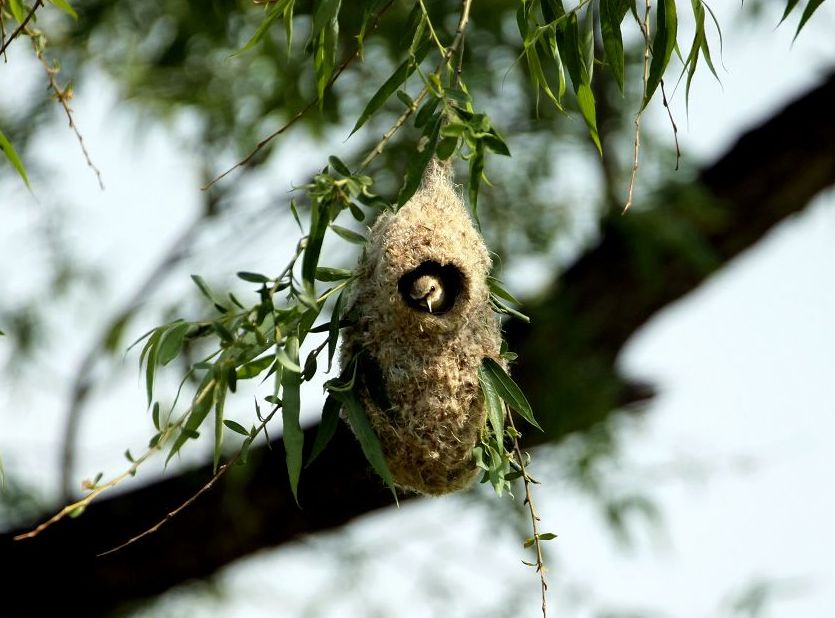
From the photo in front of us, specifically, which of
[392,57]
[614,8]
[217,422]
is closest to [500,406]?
[217,422]

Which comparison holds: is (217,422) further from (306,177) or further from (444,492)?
(306,177)

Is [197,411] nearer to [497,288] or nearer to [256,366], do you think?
[256,366]

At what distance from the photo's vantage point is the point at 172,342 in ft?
5.83

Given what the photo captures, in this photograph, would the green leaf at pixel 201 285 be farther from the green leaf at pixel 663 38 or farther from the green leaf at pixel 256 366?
the green leaf at pixel 663 38

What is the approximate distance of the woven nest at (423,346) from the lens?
2.00 metres

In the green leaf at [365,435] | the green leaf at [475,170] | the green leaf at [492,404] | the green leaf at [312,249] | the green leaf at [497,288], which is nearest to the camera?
the green leaf at [312,249]

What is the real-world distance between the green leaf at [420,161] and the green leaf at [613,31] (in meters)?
0.29

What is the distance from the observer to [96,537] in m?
4.68

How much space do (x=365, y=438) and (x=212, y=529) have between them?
2912 millimetres

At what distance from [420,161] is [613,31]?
369 mm

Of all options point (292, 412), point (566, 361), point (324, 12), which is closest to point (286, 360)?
point (292, 412)

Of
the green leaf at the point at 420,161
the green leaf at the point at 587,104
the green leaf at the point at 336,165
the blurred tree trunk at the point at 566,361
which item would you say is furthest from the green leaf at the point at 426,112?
the blurred tree trunk at the point at 566,361

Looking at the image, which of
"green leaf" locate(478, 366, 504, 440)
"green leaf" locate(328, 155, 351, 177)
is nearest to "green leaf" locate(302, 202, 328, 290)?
"green leaf" locate(328, 155, 351, 177)

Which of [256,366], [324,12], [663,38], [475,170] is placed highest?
[324,12]
